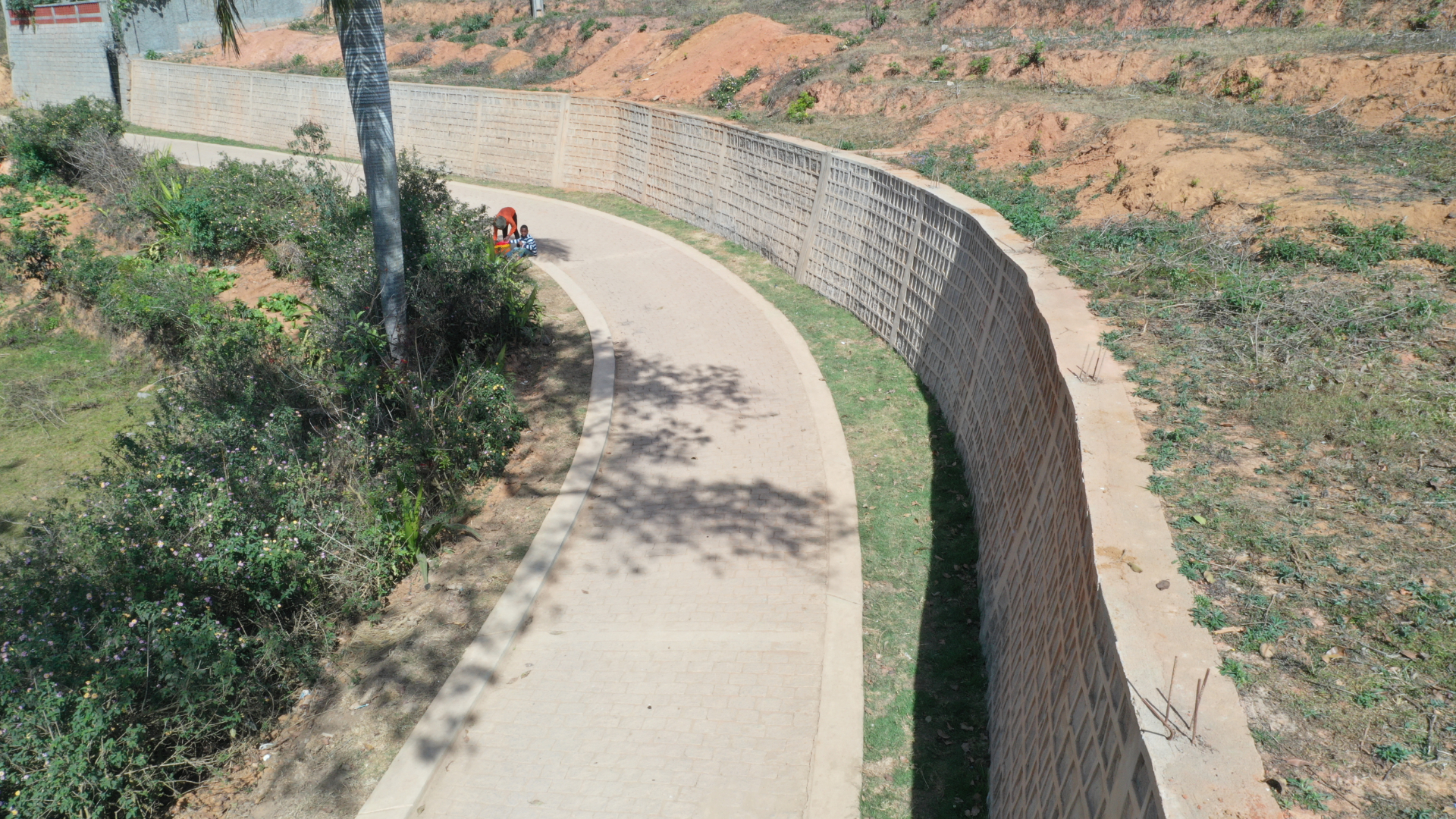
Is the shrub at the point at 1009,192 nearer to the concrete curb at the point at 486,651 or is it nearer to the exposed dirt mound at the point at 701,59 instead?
the concrete curb at the point at 486,651

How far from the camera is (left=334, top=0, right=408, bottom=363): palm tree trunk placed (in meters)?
8.02

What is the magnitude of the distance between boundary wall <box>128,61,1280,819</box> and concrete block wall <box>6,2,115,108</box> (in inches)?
1075

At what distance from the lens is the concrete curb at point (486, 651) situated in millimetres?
4777

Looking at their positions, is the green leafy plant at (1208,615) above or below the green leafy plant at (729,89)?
below

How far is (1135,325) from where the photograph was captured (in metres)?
6.25

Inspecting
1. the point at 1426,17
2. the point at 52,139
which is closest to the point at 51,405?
the point at 52,139

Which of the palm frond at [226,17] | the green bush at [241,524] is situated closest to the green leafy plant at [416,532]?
the green bush at [241,524]

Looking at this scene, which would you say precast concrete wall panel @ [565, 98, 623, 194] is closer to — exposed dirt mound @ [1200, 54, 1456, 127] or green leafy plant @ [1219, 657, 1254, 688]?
exposed dirt mound @ [1200, 54, 1456, 127]

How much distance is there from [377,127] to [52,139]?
51.9 ft

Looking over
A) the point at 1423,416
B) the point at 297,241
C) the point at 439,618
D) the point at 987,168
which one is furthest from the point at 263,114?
the point at 1423,416

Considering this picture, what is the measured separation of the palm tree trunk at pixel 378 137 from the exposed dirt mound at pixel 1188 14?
1510 centimetres

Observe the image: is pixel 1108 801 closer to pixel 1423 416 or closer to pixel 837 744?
pixel 837 744

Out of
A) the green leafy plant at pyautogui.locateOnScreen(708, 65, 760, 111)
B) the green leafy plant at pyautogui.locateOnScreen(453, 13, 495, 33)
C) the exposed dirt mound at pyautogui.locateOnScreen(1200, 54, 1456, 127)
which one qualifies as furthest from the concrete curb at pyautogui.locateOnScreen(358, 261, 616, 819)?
the green leafy plant at pyautogui.locateOnScreen(453, 13, 495, 33)

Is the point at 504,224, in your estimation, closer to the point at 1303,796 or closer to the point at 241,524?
the point at 241,524
